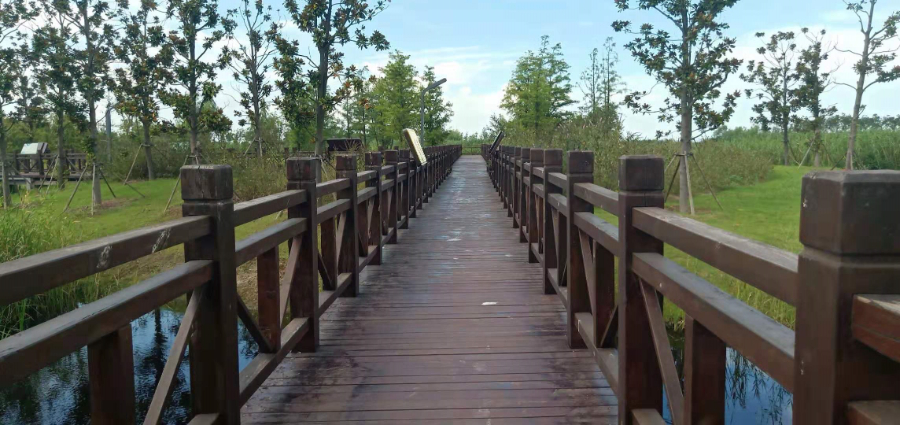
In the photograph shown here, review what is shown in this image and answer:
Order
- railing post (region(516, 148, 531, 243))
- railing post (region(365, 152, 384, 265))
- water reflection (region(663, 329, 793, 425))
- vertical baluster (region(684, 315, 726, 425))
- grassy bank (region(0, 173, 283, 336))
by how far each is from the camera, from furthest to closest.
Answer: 1. railing post (region(516, 148, 531, 243))
2. grassy bank (region(0, 173, 283, 336))
3. railing post (region(365, 152, 384, 265))
4. water reflection (region(663, 329, 793, 425))
5. vertical baluster (region(684, 315, 726, 425))

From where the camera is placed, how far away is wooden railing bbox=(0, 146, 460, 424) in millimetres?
1610

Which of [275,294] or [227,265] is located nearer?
[227,265]

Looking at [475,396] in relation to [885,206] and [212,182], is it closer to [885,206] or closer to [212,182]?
[212,182]

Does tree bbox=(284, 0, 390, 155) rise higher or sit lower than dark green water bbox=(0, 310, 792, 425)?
higher

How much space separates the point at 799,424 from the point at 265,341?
2.54 metres

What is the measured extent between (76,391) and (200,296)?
12.9ft

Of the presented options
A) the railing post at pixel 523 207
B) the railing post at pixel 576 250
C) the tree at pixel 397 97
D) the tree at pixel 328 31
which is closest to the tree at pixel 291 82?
the tree at pixel 328 31

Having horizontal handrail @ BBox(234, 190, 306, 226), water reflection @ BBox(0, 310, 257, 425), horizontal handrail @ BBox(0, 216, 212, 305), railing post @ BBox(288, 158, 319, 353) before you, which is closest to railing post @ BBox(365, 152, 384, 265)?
water reflection @ BBox(0, 310, 257, 425)

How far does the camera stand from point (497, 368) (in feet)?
12.5

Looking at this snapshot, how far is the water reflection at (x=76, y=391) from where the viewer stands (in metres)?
5.02

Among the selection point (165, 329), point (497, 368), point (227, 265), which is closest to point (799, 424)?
point (227, 265)

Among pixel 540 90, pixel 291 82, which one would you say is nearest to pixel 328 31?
pixel 291 82

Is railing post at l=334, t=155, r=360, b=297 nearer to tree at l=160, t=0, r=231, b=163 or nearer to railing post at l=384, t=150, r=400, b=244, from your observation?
railing post at l=384, t=150, r=400, b=244

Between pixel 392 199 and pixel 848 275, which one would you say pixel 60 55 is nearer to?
pixel 392 199
